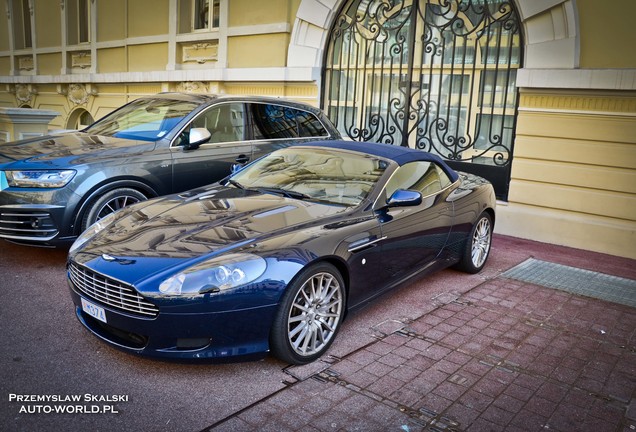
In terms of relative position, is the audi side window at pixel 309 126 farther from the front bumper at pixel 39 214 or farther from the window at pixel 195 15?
the window at pixel 195 15

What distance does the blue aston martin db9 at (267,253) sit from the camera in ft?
10.9

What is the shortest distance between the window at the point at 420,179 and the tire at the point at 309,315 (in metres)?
1.09

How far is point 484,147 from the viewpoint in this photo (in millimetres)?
8617

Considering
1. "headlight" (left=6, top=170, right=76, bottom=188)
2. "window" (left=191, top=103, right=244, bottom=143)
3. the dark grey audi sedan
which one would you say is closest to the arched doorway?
the dark grey audi sedan

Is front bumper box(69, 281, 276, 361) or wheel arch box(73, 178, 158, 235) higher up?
wheel arch box(73, 178, 158, 235)

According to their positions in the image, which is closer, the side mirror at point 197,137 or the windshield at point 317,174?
the windshield at point 317,174

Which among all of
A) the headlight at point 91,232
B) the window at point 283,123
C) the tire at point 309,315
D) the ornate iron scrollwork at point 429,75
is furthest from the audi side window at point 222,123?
the ornate iron scrollwork at point 429,75

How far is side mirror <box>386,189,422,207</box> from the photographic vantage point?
4391mm

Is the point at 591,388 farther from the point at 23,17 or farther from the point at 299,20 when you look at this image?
the point at 23,17

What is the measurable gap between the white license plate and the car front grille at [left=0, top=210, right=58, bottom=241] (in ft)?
6.32

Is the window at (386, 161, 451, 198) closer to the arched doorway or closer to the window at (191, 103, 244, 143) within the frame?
the window at (191, 103, 244, 143)

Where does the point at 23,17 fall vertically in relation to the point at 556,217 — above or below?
above

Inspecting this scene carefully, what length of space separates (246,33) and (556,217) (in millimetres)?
7047

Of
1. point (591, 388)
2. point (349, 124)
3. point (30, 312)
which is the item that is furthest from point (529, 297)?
point (349, 124)
